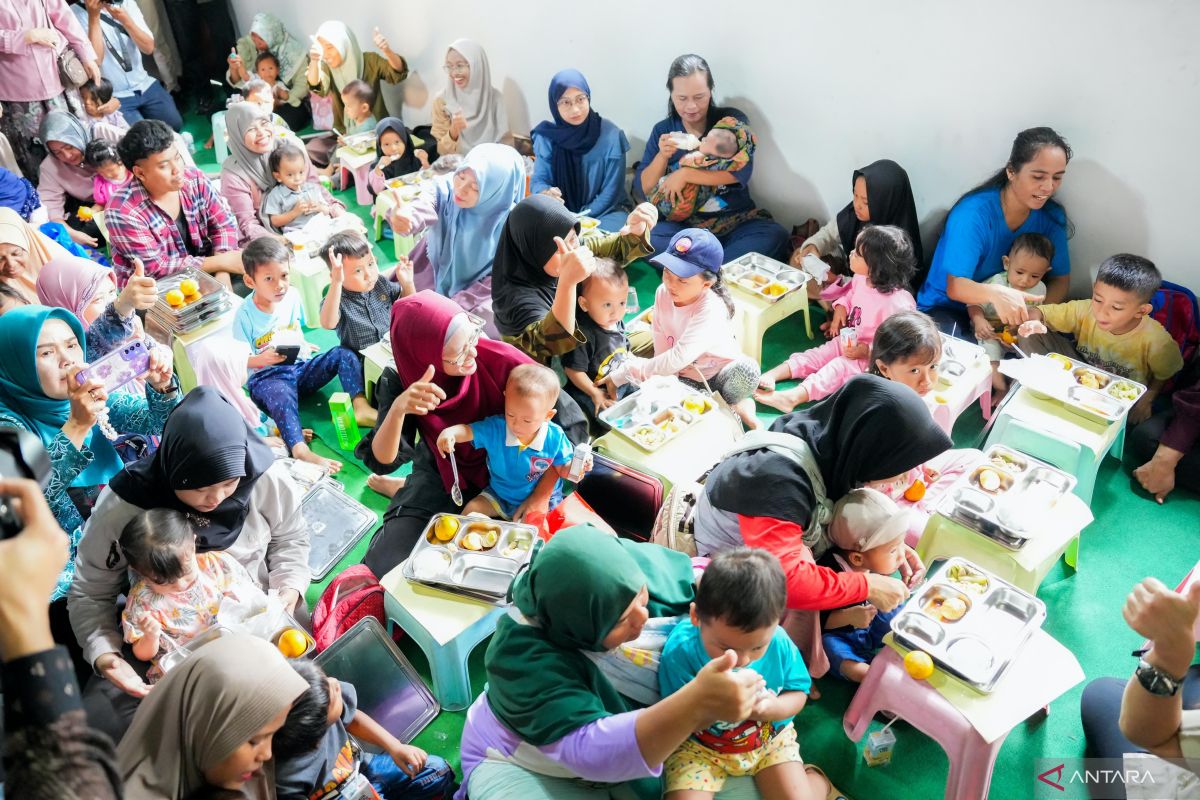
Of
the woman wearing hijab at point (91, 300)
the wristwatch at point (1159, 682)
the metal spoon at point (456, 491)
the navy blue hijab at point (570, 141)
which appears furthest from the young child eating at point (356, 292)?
the wristwatch at point (1159, 682)

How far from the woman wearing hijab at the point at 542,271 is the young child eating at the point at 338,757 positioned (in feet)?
5.48

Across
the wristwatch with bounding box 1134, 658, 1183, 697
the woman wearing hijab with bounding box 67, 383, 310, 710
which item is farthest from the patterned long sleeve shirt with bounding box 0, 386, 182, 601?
the wristwatch with bounding box 1134, 658, 1183, 697

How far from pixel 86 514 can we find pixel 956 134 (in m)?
4.30

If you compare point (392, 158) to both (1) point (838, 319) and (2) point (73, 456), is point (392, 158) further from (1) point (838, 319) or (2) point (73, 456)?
(2) point (73, 456)

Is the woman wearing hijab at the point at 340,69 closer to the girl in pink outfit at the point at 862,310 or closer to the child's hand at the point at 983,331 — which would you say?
the girl in pink outfit at the point at 862,310

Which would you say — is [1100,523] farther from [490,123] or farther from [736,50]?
[490,123]

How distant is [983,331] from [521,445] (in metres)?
2.44

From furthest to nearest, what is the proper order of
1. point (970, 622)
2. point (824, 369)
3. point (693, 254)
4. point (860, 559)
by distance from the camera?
point (824, 369)
point (693, 254)
point (860, 559)
point (970, 622)

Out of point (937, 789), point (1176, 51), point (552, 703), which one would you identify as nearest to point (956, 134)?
point (1176, 51)

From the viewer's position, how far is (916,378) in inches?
128

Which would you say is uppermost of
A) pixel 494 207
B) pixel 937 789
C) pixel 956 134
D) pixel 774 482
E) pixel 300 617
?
pixel 956 134

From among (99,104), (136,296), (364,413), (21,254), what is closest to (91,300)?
(21,254)

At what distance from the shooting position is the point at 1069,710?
112 inches

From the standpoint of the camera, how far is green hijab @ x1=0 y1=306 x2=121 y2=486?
2.98m
